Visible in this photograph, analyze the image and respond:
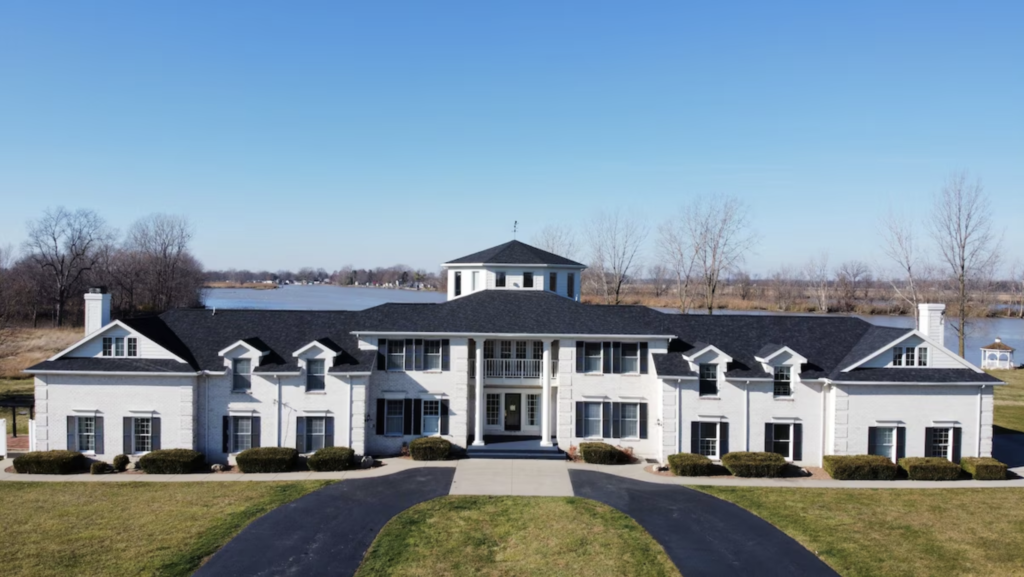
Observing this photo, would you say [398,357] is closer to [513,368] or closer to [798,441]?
[513,368]

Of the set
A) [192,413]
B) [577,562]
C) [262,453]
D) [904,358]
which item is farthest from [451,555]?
[904,358]

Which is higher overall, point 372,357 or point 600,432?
point 372,357

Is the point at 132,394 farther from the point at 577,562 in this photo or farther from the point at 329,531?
the point at 577,562

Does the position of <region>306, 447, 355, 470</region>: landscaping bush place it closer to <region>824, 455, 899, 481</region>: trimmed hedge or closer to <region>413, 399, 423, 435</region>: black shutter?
<region>413, 399, 423, 435</region>: black shutter

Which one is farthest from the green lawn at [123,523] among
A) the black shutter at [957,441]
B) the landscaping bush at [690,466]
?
the black shutter at [957,441]

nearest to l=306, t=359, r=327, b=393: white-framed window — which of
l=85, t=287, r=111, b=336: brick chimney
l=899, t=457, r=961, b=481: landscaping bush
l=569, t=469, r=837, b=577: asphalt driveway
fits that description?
l=85, t=287, r=111, b=336: brick chimney

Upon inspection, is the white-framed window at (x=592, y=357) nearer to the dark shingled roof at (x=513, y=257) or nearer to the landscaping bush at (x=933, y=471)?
the dark shingled roof at (x=513, y=257)

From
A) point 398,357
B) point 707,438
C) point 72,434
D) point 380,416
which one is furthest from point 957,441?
point 72,434
